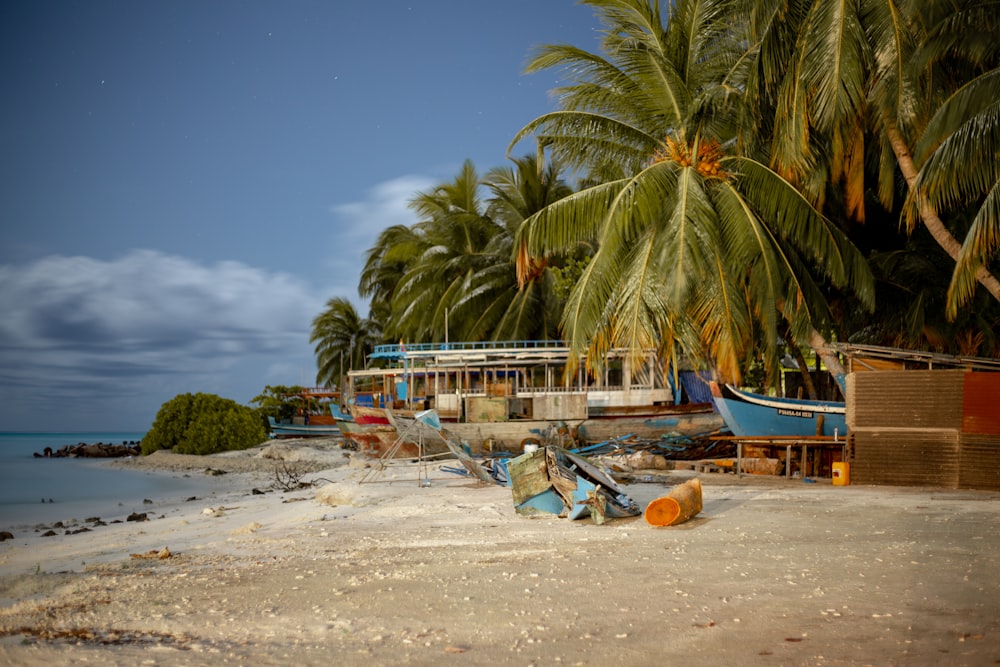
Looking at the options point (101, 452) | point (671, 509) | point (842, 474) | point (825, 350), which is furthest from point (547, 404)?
point (101, 452)

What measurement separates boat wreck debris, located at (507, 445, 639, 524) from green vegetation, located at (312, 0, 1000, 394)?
4.57 m

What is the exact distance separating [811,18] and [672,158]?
358cm

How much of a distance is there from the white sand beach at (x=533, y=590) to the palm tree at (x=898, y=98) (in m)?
4.81

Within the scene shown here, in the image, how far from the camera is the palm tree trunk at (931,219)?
1307cm

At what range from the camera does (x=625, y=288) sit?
15.2 m

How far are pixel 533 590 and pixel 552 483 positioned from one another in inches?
165

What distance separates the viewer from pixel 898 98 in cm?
1265

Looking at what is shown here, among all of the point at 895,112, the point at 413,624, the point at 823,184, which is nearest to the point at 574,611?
the point at 413,624

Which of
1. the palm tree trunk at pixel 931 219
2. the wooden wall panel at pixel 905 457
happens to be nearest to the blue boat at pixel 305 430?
the wooden wall panel at pixel 905 457

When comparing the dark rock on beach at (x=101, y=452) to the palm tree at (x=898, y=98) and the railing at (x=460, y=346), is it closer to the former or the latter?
the railing at (x=460, y=346)

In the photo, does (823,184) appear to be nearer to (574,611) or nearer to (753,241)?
(753,241)

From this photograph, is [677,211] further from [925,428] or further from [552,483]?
[552,483]

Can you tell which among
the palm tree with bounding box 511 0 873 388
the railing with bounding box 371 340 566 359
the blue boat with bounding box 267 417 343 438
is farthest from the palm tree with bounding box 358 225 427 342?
the palm tree with bounding box 511 0 873 388

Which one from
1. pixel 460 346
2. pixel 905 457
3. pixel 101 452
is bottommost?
pixel 101 452
